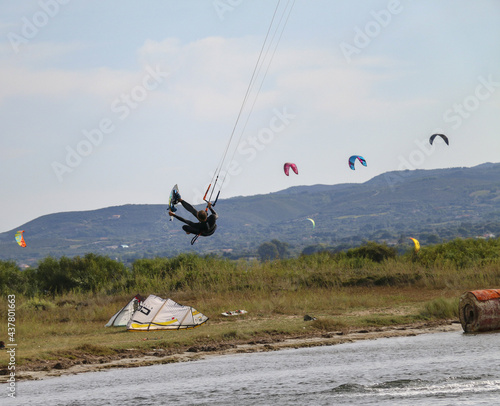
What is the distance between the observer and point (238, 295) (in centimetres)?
2755

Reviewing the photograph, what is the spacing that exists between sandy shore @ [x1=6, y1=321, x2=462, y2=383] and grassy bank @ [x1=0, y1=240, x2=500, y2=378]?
0.54 feet

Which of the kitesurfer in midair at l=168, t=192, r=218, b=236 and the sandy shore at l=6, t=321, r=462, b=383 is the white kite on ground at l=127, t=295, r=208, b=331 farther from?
the kitesurfer in midair at l=168, t=192, r=218, b=236

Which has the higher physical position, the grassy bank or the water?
the grassy bank

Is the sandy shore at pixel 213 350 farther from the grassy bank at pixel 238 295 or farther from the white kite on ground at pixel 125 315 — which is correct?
the white kite on ground at pixel 125 315

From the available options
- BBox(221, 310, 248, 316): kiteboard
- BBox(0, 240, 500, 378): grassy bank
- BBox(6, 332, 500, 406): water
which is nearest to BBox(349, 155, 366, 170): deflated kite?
BBox(0, 240, 500, 378): grassy bank

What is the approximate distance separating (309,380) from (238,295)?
531 inches

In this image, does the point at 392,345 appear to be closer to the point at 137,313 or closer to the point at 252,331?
the point at 252,331

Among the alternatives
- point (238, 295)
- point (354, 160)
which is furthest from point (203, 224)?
point (354, 160)

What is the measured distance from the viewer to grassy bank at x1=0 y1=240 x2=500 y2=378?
19.9 metres

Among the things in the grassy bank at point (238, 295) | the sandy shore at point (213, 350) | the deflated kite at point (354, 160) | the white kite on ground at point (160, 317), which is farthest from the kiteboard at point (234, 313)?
the deflated kite at point (354, 160)

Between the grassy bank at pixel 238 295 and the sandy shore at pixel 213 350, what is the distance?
0.54ft

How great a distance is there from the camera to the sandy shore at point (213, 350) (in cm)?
1653

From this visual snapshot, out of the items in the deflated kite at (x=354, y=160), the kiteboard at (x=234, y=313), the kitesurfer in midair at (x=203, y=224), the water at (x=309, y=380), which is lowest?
the water at (x=309, y=380)

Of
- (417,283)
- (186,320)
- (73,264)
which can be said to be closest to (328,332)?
(186,320)
